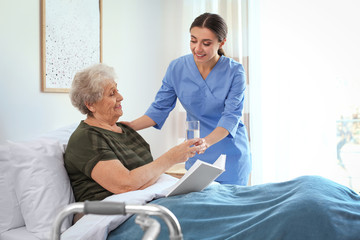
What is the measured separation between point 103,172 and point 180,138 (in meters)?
2.19

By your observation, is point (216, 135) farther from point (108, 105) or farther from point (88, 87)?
point (88, 87)

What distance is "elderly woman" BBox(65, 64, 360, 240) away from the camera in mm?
1224

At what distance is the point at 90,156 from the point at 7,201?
367 millimetres

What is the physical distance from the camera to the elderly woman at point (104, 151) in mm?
1573

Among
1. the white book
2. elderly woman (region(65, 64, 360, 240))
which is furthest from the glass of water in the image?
the white book

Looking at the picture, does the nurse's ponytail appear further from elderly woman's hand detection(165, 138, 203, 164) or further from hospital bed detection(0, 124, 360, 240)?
hospital bed detection(0, 124, 360, 240)

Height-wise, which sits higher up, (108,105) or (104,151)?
(108,105)

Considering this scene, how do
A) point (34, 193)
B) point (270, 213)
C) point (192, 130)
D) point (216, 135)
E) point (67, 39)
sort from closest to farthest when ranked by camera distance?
point (270, 213) → point (34, 193) → point (192, 130) → point (216, 135) → point (67, 39)

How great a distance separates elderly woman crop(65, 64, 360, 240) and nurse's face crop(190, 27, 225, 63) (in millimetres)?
542

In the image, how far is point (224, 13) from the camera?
3.57m

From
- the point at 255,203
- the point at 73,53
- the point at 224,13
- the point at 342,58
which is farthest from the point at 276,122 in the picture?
the point at 255,203

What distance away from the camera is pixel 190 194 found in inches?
64.1

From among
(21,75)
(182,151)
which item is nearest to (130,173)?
(182,151)

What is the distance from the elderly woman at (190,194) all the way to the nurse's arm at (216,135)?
10.9 inches
